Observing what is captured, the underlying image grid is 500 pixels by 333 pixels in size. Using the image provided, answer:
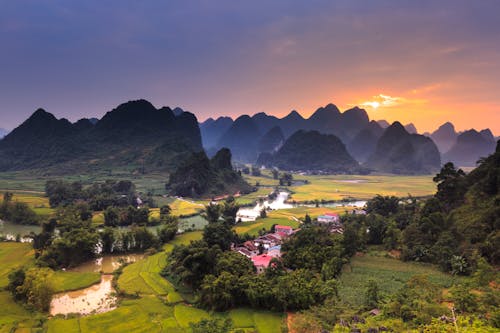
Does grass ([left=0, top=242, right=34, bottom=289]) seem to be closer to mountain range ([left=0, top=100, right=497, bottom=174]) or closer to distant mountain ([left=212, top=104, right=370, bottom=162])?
mountain range ([left=0, top=100, right=497, bottom=174])

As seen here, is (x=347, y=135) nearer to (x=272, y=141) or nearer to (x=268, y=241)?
(x=272, y=141)

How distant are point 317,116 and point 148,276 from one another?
161m

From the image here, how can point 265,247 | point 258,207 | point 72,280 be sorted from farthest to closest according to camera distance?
point 258,207
point 265,247
point 72,280

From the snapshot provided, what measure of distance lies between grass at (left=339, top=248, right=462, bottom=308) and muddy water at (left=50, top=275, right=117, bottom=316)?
11468 mm

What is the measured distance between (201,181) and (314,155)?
61973mm

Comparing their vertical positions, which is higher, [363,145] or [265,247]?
[363,145]

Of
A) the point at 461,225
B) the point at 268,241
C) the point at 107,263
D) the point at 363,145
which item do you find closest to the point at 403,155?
the point at 363,145

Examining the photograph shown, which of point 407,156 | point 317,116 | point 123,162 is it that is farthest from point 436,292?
point 317,116

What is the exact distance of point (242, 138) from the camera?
16950cm

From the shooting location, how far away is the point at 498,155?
2114cm

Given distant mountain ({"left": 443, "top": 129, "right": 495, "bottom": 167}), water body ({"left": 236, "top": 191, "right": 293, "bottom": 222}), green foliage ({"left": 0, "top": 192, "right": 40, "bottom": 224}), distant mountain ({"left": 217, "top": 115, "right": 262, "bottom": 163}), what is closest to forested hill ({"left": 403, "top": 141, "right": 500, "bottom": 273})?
water body ({"left": 236, "top": 191, "right": 293, "bottom": 222})

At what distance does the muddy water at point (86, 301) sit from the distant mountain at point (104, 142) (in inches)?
2056

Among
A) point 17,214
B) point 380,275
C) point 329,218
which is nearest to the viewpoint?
point 380,275

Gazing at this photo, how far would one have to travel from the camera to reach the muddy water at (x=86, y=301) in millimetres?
15203
